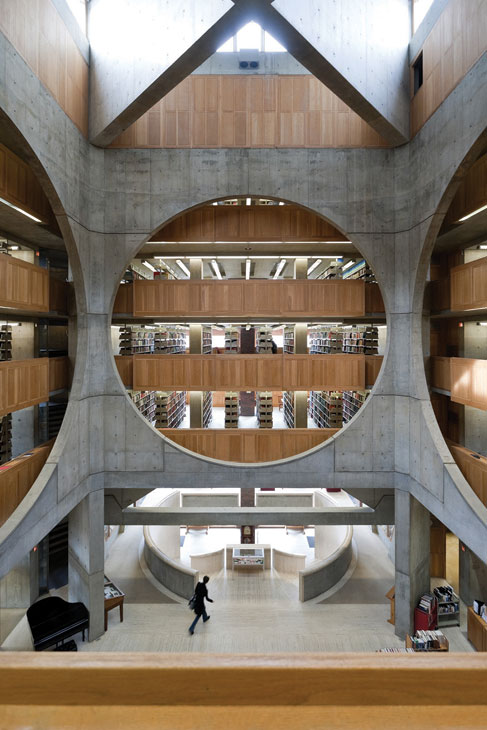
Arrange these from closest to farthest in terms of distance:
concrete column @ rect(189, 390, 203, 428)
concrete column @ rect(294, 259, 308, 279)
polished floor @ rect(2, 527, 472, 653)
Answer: polished floor @ rect(2, 527, 472, 653) → concrete column @ rect(294, 259, 308, 279) → concrete column @ rect(189, 390, 203, 428)

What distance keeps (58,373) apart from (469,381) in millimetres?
9042

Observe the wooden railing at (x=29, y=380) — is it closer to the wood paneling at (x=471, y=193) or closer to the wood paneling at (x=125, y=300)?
the wood paneling at (x=125, y=300)

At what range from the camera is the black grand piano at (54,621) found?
850 centimetres

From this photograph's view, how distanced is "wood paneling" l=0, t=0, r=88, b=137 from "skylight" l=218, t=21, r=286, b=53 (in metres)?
3.40

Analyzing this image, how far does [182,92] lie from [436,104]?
18.4 ft

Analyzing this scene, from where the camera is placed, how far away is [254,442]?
1067 centimetres

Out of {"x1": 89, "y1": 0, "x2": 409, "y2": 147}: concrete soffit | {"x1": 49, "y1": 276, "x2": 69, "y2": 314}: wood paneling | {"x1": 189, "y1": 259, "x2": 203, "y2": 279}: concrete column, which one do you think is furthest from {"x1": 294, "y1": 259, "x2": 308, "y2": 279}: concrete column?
{"x1": 49, "y1": 276, "x2": 69, "y2": 314}: wood paneling

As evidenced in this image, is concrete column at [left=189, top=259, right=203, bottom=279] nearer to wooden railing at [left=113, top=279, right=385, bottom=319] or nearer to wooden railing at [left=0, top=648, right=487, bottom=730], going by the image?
wooden railing at [left=113, top=279, right=385, bottom=319]

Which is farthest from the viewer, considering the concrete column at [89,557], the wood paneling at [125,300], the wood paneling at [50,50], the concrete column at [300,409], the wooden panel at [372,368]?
the concrete column at [300,409]

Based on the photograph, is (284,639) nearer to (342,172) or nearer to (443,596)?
(443,596)

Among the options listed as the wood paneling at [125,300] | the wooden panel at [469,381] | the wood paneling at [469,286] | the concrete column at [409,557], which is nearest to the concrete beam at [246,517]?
the concrete column at [409,557]

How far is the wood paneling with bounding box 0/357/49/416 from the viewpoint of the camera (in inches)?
302

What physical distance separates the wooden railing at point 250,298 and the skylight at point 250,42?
546cm
